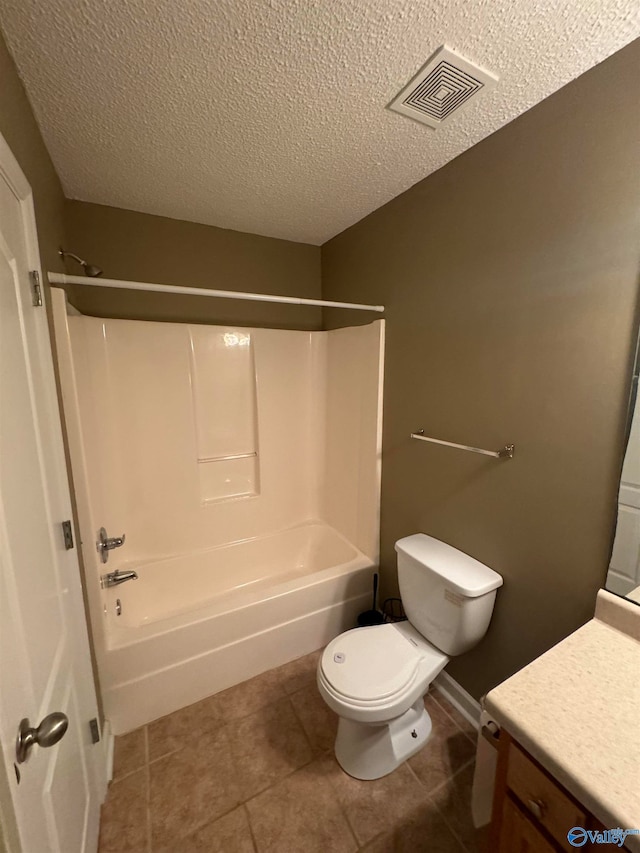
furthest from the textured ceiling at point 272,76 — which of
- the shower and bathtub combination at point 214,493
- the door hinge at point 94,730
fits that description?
the door hinge at point 94,730

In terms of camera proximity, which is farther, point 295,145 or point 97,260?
point 97,260

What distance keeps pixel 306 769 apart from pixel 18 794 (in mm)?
1191

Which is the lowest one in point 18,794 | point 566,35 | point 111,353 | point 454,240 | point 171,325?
point 18,794

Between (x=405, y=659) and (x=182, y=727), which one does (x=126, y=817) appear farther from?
(x=405, y=659)

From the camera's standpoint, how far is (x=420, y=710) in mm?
1495

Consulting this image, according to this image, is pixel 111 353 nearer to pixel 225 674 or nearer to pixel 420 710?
pixel 225 674

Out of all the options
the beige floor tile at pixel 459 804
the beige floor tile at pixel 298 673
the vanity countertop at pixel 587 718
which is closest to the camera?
the vanity countertop at pixel 587 718

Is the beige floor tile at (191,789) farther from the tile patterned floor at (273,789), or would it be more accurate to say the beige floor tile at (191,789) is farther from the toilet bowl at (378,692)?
the toilet bowl at (378,692)

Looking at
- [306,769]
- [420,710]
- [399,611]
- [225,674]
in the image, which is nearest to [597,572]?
[420,710]

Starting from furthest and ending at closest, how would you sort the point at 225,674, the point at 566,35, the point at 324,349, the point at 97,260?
the point at 324,349
the point at 97,260
the point at 225,674
the point at 566,35

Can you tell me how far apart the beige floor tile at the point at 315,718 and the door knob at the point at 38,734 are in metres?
1.22

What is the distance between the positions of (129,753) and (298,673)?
2.55 feet

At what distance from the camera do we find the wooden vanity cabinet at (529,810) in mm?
629

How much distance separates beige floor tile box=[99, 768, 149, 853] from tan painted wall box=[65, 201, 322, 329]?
6.99ft
